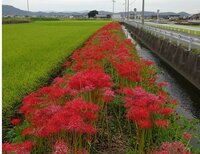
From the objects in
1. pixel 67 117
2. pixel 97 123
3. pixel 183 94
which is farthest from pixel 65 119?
pixel 183 94

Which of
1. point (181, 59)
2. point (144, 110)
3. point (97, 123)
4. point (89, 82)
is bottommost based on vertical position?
point (181, 59)

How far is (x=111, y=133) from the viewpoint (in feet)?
21.3

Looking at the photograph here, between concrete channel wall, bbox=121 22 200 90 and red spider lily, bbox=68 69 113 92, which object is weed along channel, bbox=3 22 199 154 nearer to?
red spider lily, bbox=68 69 113 92

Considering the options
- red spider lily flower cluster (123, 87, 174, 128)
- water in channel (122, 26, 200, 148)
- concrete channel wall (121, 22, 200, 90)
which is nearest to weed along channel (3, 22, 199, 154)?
red spider lily flower cluster (123, 87, 174, 128)

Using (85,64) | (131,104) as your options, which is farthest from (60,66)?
(131,104)

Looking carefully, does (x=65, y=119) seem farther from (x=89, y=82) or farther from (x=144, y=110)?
(x=89, y=82)

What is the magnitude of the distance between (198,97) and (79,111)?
9633 mm

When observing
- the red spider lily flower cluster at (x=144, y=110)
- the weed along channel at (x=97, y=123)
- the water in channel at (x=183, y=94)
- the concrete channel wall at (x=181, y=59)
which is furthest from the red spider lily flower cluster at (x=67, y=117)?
the concrete channel wall at (x=181, y=59)

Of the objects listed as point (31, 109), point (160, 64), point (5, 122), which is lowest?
point (160, 64)

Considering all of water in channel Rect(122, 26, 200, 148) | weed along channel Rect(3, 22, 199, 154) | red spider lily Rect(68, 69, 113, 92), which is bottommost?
water in channel Rect(122, 26, 200, 148)

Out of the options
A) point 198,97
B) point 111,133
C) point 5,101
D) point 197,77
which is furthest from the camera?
point 197,77

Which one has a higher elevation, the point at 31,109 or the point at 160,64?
the point at 31,109

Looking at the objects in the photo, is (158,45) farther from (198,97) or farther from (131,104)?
(131,104)


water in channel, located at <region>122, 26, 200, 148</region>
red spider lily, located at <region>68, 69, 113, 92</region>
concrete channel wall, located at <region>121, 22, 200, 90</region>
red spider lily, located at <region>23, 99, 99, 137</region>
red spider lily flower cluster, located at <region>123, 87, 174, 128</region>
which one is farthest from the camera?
concrete channel wall, located at <region>121, 22, 200, 90</region>
